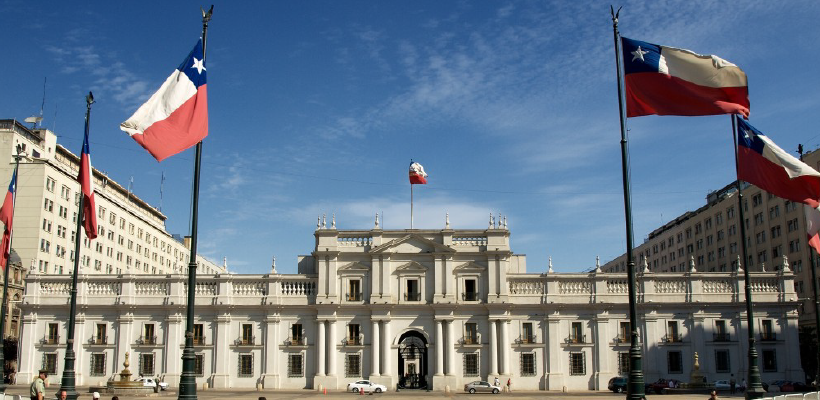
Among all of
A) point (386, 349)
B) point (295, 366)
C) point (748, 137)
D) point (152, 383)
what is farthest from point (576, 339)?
point (748, 137)

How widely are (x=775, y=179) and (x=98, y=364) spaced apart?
5812 cm

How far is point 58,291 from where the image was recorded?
6762 centimetres

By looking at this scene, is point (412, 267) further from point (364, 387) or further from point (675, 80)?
point (675, 80)

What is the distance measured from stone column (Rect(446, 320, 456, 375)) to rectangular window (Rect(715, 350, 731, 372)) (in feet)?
74.1

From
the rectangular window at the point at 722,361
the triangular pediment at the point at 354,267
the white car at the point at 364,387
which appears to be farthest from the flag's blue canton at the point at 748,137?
the triangular pediment at the point at 354,267

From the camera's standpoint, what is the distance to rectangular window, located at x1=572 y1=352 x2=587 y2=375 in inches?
2601

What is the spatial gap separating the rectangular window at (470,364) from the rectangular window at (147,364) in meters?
27.2

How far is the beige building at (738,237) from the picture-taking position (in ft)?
265

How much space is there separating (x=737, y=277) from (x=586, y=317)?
547 inches

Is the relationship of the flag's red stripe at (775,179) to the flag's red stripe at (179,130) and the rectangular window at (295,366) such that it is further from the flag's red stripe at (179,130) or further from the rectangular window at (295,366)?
the rectangular window at (295,366)

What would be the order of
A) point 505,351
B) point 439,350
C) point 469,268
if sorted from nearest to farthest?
1. point 505,351
2. point 439,350
3. point 469,268

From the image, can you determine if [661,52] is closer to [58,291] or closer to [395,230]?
[395,230]

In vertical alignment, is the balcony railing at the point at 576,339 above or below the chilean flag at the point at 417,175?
below

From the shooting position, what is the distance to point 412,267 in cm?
6831
